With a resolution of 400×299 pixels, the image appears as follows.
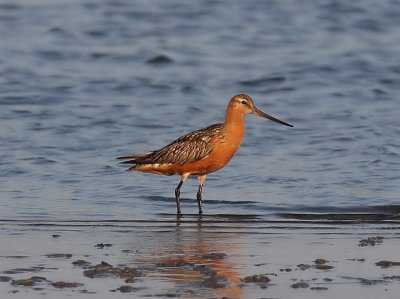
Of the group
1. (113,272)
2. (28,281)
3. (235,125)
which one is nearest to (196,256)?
(113,272)

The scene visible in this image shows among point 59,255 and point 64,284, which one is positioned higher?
point 59,255

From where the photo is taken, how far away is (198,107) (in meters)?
16.7

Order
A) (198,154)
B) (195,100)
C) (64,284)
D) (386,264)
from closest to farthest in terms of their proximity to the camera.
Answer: (64,284)
(386,264)
(198,154)
(195,100)

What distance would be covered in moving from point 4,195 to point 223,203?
2036mm

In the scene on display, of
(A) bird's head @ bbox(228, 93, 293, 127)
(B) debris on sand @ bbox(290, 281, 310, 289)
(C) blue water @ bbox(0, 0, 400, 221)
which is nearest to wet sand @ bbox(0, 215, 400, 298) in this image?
(B) debris on sand @ bbox(290, 281, 310, 289)

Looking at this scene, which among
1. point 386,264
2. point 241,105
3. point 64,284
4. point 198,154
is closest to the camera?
point 64,284

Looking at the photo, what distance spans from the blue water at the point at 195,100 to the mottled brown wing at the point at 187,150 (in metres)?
0.39

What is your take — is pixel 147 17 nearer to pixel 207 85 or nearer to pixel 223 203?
pixel 207 85

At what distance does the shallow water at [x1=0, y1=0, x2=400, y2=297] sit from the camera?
10.7 meters

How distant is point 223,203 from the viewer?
36.2 ft

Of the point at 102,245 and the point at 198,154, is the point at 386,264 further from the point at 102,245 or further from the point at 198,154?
the point at 198,154

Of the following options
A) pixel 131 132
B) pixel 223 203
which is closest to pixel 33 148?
pixel 131 132

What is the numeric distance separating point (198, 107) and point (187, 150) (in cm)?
570

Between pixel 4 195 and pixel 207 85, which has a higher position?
pixel 207 85
